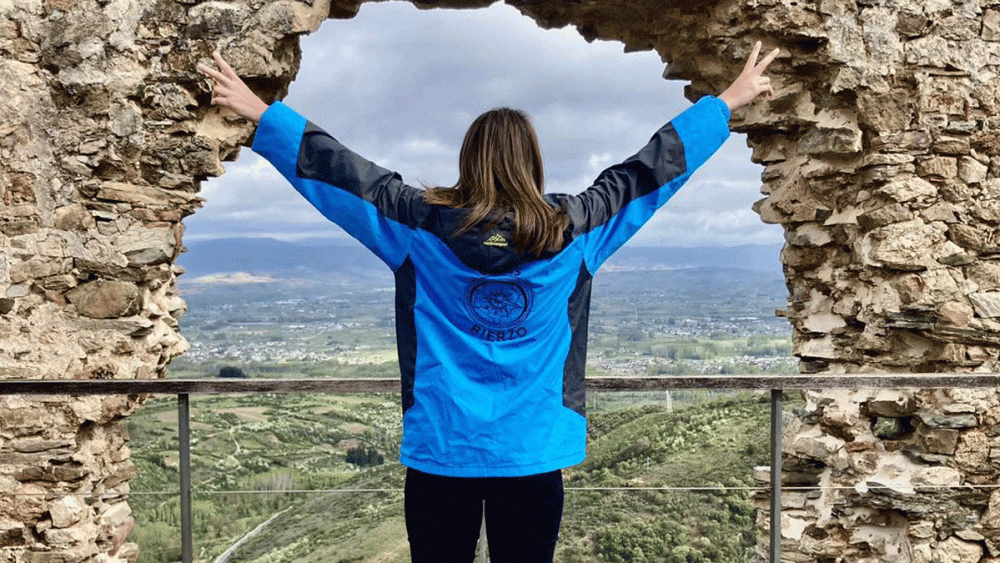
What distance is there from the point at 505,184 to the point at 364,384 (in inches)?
38.8

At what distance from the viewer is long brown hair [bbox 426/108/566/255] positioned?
1500 mm

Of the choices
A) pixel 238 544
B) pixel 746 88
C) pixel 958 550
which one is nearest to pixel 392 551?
pixel 238 544

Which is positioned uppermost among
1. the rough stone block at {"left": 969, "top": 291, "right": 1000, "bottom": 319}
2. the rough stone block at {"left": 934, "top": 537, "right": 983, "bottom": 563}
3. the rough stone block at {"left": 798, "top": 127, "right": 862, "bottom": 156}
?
the rough stone block at {"left": 798, "top": 127, "right": 862, "bottom": 156}

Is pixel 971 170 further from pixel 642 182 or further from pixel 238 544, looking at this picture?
pixel 238 544

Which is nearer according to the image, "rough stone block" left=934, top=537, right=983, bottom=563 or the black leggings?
the black leggings

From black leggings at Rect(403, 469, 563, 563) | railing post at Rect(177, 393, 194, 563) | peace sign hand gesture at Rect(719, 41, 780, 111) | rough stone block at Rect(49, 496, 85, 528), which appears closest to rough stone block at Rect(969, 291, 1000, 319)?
peace sign hand gesture at Rect(719, 41, 780, 111)

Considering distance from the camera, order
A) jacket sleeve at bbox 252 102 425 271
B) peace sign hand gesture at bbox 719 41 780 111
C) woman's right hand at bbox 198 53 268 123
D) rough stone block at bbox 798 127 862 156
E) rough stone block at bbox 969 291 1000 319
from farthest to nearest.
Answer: rough stone block at bbox 798 127 862 156, rough stone block at bbox 969 291 1000 319, peace sign hand gesture at bbox 719 41 780 111, woman's right hand at bbox 198 53 268 123, jacket sleeve at bbox 252 102 425 271

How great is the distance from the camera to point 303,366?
32.1 feet

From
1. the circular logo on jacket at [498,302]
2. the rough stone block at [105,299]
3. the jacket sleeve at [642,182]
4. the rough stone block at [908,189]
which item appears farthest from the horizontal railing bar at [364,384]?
the rough stone block at [908,189]

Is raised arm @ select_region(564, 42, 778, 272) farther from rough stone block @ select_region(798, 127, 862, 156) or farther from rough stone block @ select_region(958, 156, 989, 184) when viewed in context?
rough stone block @ select_region(958, 156, 989, 184)

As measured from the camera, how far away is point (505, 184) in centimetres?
154

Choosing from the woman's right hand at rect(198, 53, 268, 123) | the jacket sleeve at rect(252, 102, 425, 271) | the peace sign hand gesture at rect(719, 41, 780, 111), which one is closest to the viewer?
the jacket sleeve at rect(252, 102, 425, 271)

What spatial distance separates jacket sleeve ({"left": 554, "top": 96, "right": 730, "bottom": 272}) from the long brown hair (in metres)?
0.09

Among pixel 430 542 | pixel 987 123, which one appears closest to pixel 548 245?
pixel 430 542
